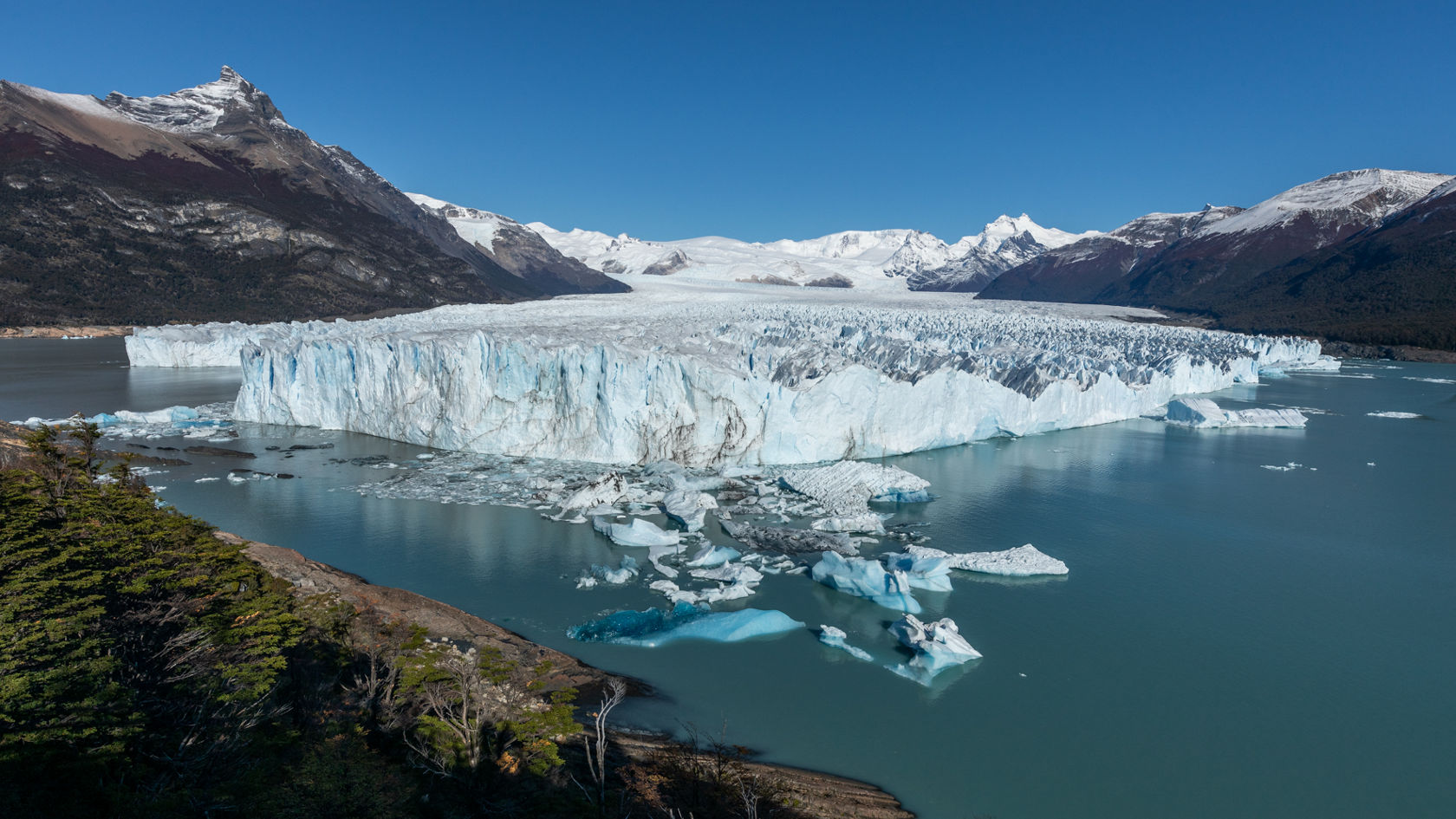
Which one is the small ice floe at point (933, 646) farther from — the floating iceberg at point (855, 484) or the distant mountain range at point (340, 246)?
the distant mountain range at point (340, 246)

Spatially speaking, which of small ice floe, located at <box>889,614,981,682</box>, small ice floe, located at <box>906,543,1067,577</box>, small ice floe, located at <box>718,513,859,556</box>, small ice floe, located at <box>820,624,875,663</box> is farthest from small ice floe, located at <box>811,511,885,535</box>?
small ice floe, located at <box>889,614,981,682</box>

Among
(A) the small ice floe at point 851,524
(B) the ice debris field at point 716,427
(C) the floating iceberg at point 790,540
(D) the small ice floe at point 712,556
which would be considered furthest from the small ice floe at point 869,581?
(A) the small ice floe at point 851,524

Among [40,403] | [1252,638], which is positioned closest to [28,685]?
[1252,638]

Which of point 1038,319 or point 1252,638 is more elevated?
point 1038,319

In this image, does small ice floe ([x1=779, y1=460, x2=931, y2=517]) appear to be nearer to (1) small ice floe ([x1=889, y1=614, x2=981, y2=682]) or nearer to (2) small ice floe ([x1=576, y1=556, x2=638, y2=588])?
(2) small ice floe ([x1=576, y1=556, x2=638, y2=588])

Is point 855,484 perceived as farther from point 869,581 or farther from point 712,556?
point 869,581

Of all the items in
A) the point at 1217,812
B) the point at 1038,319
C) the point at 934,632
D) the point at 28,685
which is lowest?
the point at 1217,812

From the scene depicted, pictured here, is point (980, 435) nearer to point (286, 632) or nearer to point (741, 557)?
point (741, 557)
